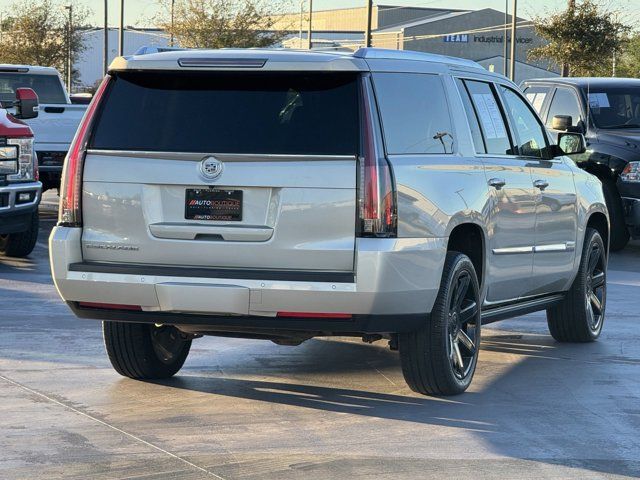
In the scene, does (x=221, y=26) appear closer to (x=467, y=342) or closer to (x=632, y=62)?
(x=632, y=62)

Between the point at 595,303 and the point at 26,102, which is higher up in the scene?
the point at 26,102

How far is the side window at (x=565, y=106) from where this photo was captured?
55.4 feet

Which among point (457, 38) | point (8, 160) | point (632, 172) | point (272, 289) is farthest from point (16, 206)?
point (457, 38)

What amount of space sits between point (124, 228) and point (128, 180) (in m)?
0.24

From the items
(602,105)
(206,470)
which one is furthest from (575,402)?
(602,105)

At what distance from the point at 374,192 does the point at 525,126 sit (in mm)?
2526

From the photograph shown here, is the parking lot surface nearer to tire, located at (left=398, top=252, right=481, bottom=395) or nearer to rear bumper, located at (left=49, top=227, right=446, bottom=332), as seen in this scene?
tire, located at (left=398, top=252, right=481, bottom=395)

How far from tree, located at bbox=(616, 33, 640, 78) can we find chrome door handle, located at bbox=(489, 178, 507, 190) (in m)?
70.0

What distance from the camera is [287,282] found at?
6.84 metres

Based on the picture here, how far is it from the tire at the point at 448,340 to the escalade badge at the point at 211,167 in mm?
1293

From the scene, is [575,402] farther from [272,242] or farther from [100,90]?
[100,90]

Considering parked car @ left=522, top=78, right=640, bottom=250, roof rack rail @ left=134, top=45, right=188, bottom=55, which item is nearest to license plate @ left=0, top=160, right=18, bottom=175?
parked car @ left=522, top=78, right=640, bottom=250

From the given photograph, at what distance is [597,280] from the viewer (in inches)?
398

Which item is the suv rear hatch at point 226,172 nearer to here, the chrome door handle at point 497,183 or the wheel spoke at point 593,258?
the chrome door handle at point 497,183
